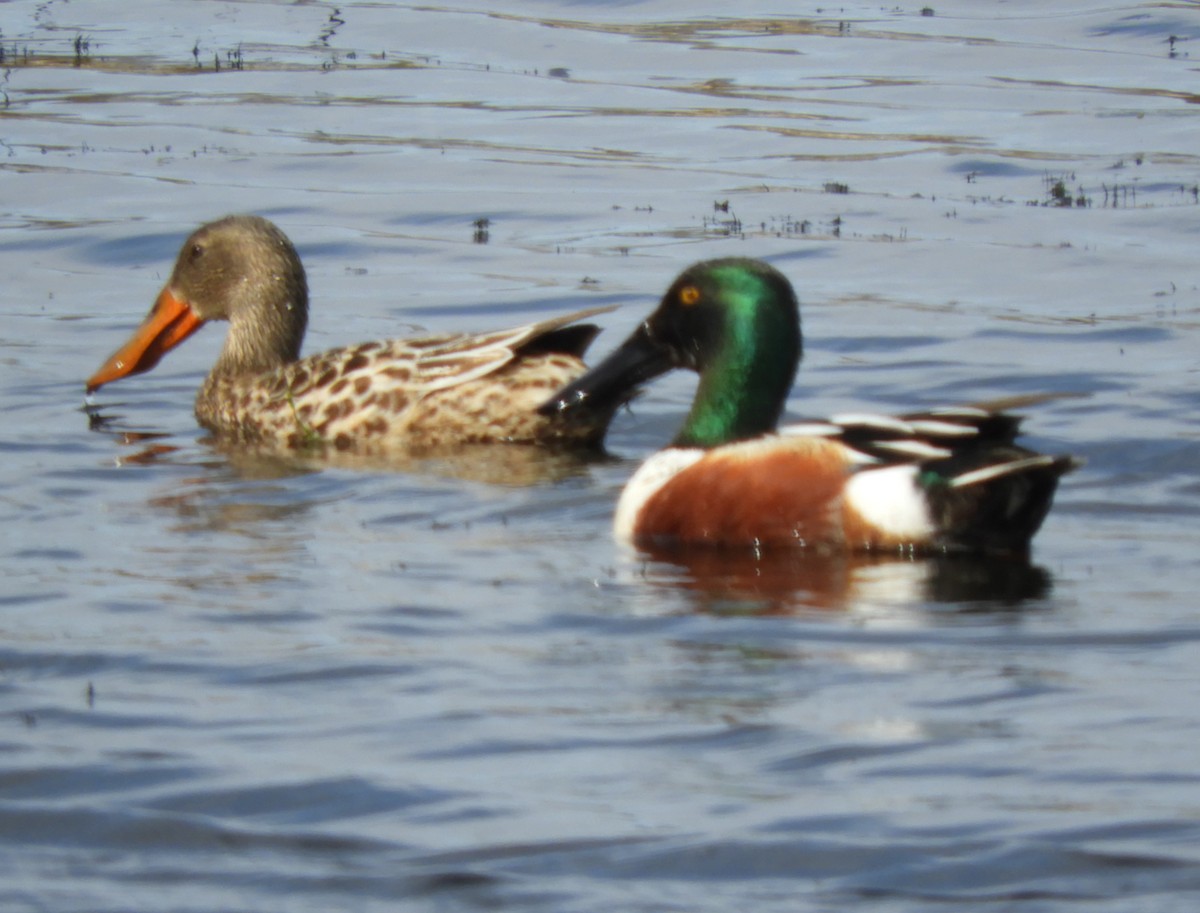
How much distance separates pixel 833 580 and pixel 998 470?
2.02ft

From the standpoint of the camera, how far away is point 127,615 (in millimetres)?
6715

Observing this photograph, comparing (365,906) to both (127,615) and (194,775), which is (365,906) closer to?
(194,775)

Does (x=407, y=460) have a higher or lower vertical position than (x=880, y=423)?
lower

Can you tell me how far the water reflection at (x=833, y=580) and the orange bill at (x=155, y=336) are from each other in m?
4.21

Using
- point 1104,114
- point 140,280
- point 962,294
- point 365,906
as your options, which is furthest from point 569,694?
point 1104,114

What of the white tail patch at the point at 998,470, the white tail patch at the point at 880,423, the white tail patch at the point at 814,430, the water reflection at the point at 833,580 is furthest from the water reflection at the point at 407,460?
the white tail patch at the point at 998,470

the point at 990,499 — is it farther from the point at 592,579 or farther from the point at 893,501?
the point at 592,579

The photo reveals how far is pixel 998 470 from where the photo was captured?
24.0 ft

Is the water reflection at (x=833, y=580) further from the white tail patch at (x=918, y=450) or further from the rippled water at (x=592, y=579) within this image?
the white tail patch at (x=918, y=450)

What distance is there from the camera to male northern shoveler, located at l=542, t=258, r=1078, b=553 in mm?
7480

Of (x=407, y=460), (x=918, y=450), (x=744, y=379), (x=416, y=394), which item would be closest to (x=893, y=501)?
(x=918, y=450)

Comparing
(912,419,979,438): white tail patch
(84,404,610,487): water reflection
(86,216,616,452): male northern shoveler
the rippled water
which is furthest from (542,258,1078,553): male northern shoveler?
(86,216,616,452): male northern shoveler

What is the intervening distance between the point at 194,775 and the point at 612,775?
914 millimetres

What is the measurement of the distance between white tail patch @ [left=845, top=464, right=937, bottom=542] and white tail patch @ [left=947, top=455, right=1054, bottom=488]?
0.12m
